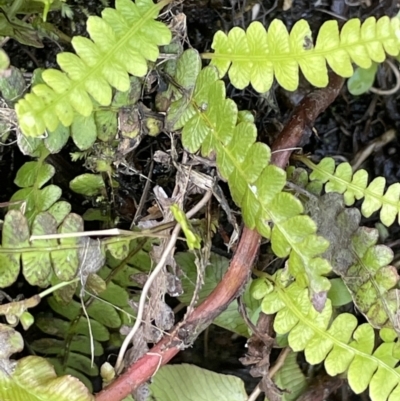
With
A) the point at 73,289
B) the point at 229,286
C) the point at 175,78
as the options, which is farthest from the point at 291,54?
the point at 73,289

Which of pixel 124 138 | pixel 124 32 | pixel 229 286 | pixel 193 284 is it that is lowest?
pixel 193 284

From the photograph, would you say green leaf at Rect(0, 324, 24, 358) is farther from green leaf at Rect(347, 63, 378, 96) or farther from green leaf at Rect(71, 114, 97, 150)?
green leaf at Rect(347, 63, 378, 96)

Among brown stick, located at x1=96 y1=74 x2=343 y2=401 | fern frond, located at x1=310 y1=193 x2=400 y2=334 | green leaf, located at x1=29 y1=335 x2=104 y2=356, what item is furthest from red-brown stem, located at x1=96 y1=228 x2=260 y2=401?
green leaf, located at x1=29 y1=335 x2=104 y2=356

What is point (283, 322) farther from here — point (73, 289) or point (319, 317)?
point (73, 289)

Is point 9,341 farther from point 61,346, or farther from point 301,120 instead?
point 301,120

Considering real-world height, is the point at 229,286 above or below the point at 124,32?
below

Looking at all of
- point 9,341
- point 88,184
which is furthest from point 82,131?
point 9,341

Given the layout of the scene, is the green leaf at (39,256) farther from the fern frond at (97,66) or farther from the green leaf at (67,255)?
the fern frond at (97,66)
